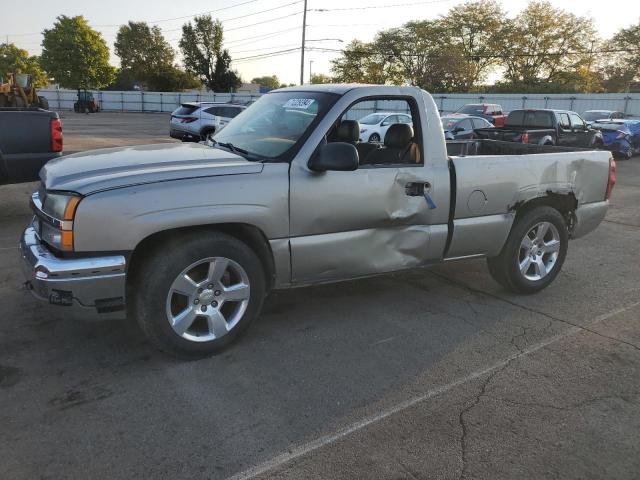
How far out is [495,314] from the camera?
4.54 metres

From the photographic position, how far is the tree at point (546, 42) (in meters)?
61.1

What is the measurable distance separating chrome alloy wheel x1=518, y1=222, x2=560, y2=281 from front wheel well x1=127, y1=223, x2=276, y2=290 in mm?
2481

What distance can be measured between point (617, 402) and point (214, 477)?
2.42 metres

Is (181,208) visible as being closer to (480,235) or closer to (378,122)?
(480,235)

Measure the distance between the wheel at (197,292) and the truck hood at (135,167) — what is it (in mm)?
420

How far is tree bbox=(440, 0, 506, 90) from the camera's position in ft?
212

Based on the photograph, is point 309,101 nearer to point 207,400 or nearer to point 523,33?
point 207,400

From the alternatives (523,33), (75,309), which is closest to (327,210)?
(75,309)

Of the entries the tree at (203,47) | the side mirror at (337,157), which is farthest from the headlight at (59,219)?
the tree at (203,47)

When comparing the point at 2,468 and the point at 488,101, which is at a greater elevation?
the point at 488,101

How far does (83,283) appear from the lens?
10.1ft

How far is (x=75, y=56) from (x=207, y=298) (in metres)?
74.0

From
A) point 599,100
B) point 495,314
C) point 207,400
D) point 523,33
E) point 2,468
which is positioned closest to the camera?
point 2,468

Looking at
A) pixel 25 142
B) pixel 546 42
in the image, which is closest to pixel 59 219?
pixel 25 142
